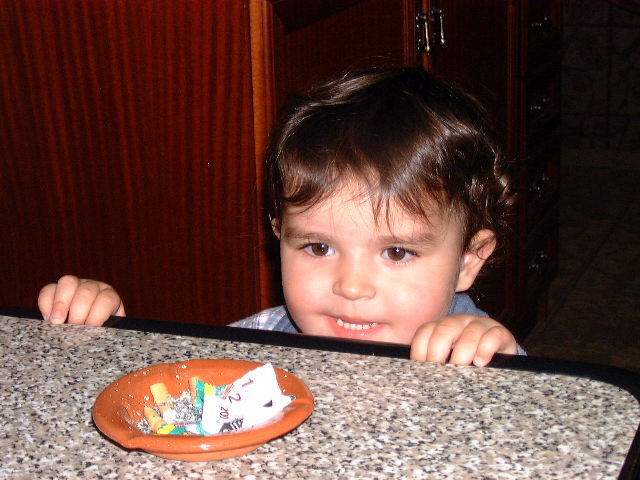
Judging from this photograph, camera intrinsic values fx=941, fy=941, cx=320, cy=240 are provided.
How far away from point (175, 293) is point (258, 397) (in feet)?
3.24

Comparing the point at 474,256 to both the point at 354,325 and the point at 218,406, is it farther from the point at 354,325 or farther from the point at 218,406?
the point at 218,406

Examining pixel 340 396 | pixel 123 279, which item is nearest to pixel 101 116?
pixel 123 279

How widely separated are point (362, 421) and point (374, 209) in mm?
513

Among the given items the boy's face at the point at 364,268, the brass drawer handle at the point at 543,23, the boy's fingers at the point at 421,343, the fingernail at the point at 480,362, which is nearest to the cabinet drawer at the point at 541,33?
the brass drawer handle at the point at 543,23

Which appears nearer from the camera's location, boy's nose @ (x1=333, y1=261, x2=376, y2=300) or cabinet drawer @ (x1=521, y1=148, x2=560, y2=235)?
boy's nose @ (x1=333, y1=261, x2=376, y2=300)

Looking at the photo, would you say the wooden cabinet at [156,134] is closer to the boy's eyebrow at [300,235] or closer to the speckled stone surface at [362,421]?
the boy's eyebrow at [300,235]

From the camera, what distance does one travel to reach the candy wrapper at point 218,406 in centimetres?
64

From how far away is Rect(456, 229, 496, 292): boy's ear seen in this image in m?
1.31

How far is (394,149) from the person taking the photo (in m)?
1.17

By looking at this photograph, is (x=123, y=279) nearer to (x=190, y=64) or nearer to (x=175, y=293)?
(x=175, y=293)

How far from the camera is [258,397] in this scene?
2.16ft

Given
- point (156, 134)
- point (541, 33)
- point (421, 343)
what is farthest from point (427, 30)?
point (421, 343)

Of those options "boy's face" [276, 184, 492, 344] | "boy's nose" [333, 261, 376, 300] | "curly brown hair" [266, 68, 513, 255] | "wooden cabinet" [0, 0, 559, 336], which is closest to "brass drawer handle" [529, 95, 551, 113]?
"wooden cabinet" [0, 0, 559, 336]

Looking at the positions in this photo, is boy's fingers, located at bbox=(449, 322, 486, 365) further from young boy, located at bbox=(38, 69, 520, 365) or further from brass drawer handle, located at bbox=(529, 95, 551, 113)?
brass drawer handle, located at bbox=(529, 95, 551, 113)
